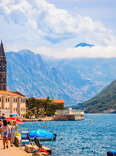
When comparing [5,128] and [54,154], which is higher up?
[5,128]

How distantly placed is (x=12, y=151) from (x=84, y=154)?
16.1 meters

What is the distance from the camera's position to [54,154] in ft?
176

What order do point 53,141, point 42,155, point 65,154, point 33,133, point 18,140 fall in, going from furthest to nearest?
1. point 53,141
2. point 33,133
3. point 65,154
4. point 18,140
5. point 42,155

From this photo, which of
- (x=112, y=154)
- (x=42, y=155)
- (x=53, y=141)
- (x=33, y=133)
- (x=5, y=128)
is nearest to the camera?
(x=42, y=155)

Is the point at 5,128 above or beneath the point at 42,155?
above

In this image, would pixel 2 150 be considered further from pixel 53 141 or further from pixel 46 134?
pixel 53 141

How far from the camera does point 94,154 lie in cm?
5581

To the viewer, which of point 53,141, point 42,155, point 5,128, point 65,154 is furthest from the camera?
point 53,141

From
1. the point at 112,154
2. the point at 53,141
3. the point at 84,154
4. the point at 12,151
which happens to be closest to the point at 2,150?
the point at 12,151

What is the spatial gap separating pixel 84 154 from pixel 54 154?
460cm

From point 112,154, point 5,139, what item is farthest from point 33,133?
point 112,154

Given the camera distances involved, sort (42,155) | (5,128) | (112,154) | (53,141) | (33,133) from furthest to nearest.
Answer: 1. (53,141)
2. (33,133)
3. (5,128)
4. (112,154)
5. (42,155)

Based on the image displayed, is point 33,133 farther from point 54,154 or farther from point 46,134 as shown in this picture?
point 54,154

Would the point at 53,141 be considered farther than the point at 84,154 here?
Yes
